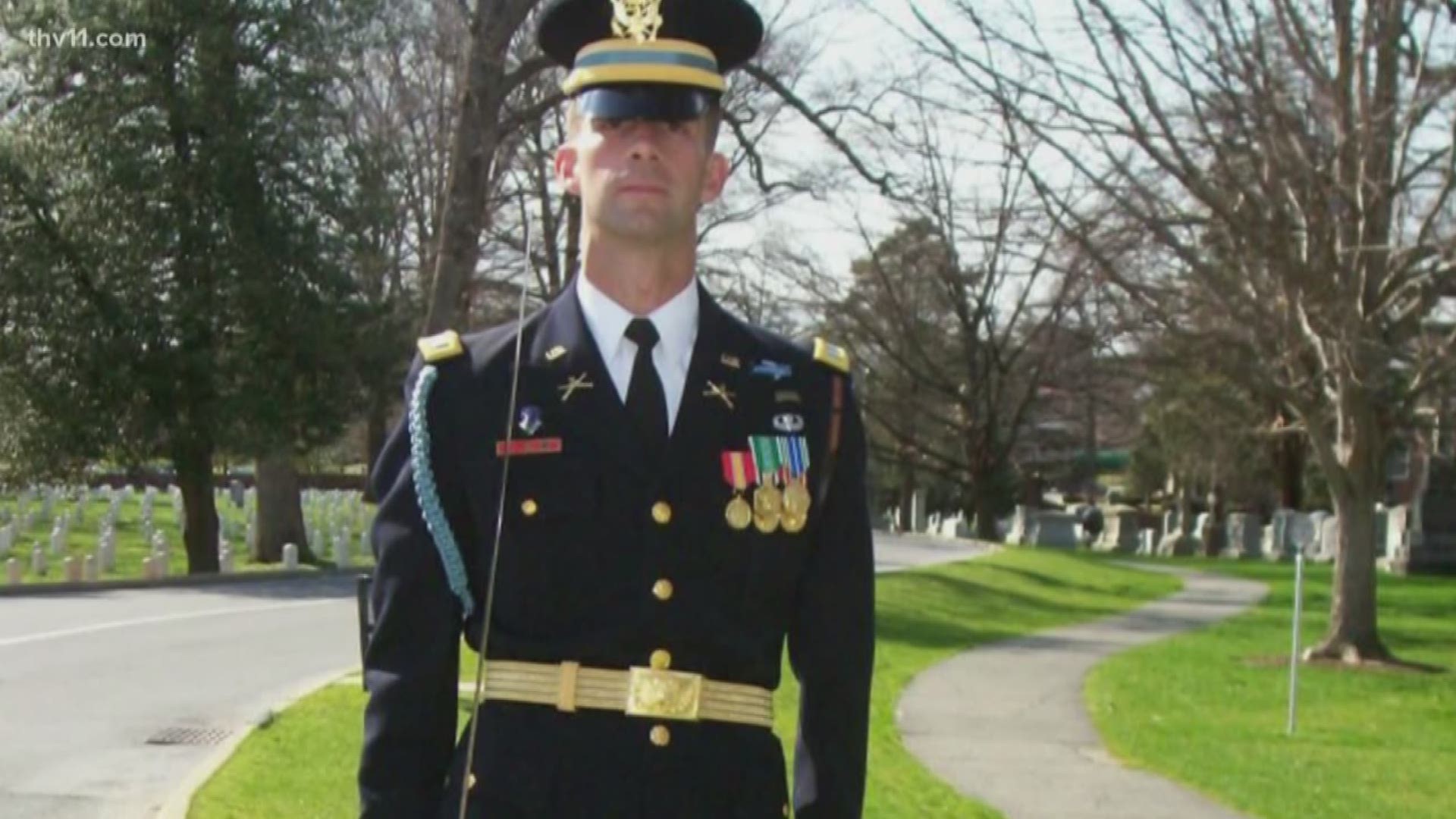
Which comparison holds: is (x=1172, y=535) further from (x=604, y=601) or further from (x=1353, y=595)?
(x=604, y=601)

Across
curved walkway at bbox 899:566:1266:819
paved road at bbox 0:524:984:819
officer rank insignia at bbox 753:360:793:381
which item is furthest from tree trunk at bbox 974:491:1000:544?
officer rank insignia at bbox 753:360:793:381

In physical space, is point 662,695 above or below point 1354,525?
below

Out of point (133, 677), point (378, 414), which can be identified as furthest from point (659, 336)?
point (378, 414)

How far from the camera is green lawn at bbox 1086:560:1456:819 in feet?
40.4

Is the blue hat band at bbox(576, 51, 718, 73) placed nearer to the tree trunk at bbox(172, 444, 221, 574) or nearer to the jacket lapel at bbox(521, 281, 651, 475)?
the jacket lapel at bbox(521, 281, 651, 475)

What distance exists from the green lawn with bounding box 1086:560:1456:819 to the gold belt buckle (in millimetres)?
8613

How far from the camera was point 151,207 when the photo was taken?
99.6 feet

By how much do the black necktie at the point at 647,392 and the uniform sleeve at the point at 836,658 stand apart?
339mm

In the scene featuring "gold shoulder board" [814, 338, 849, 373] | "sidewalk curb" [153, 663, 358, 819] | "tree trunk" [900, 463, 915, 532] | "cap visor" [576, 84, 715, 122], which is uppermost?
"tree trunk" [900, 463, 915, 532]

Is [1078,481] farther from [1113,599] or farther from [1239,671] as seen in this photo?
[1239,671]

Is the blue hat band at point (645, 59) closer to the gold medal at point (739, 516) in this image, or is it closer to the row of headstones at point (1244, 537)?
the gold medal at point (739, 516)

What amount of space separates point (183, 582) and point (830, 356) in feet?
81.6

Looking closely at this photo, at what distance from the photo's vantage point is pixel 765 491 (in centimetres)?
358

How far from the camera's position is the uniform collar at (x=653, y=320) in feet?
11.7
